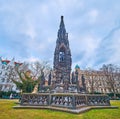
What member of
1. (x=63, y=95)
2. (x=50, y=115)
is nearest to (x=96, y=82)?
(x=63, y=95)

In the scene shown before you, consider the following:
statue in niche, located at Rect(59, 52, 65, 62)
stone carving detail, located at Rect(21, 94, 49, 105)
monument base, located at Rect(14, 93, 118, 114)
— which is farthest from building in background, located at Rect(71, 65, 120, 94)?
stone carving detail, located at Rect(21, 94, 49, 105)

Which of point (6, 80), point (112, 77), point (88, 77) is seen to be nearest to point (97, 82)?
point (88, 77)

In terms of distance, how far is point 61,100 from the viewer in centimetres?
956

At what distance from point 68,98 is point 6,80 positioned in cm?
4739

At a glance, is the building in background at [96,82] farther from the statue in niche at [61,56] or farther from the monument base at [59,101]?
the monument base at [59,101]

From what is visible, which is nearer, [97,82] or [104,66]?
[104,66]

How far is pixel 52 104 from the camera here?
9.75 metres

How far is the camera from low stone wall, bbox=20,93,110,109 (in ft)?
29.3

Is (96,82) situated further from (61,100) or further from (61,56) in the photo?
(61,100)

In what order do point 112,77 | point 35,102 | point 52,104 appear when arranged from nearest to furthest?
point 52,104 < point 35,102 < point 112,77

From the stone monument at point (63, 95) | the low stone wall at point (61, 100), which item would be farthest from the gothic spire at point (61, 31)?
the low stone wall at point (61, 100)

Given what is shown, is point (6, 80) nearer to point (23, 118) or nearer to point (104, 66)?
point (104, 66)

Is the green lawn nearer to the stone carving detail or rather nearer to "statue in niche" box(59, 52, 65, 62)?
the stone carving detail

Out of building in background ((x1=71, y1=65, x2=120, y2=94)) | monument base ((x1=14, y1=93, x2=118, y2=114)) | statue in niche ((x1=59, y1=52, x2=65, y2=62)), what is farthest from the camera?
building in background ((x1=71, y1=65, x2=120, y2=94))
